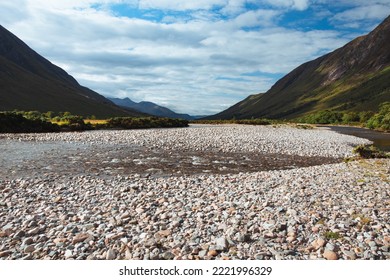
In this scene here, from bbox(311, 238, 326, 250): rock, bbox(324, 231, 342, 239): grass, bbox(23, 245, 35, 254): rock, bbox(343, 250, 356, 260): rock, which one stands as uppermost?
bbox(324, 231, 342, 239): grass

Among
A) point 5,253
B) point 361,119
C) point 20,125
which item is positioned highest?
point 361,119

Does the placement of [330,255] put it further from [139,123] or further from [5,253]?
[139,123]

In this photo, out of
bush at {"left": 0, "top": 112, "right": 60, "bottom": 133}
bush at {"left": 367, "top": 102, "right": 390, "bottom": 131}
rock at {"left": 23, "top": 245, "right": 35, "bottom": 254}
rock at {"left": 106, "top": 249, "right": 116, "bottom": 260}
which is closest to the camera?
rock at {"left": 106, "top": 249, "right": 116, "bottom": 260}

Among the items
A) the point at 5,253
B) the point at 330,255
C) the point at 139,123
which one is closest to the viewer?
the point at 330,255

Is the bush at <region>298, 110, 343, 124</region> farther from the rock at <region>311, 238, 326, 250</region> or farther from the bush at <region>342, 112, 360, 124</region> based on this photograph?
the rock at <region>311, 238, 326, 250</region>

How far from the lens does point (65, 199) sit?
41.7 feet

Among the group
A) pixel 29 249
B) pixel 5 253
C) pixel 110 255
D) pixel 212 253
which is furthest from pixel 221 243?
pixel 5 253

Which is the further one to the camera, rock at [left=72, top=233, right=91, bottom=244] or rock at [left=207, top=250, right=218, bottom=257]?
rock at [left=72, top=233, right=91, bottom=244]

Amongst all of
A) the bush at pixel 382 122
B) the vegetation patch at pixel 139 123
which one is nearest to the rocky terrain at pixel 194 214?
the vegetation patch at pixel 139 123

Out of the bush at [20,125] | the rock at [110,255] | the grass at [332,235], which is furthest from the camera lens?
the bush at [20,125]

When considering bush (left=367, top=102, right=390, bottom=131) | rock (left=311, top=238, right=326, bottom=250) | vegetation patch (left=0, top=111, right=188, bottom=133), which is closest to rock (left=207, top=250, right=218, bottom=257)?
rock (left=311, top=238, right=326, bottom=250)

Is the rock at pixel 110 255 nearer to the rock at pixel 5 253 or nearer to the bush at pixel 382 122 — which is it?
the rock at pixel 5 253
